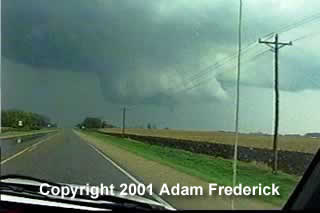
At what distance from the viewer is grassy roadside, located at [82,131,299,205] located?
8.78ft

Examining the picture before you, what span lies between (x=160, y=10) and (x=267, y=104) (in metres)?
0.71

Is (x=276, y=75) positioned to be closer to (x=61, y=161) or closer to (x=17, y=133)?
(x=61, y=161)

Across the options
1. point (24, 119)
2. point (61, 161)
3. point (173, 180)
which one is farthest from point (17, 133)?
point (173, 180)

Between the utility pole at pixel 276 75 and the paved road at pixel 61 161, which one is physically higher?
the utility pole at pixel 276 75

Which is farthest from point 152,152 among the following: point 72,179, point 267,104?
point 267,104

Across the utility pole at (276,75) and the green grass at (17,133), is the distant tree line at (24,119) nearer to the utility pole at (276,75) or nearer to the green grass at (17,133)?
the green grass at (17,133)

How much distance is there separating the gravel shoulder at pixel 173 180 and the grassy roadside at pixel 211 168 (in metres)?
0.04

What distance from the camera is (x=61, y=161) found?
293 centimetres

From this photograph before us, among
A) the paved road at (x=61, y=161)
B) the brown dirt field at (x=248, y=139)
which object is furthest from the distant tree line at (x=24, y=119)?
the brown dirt field at (x=248, y=139)

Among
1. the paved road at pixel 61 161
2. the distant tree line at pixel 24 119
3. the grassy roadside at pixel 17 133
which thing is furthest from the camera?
the paved road at pixel 61 161

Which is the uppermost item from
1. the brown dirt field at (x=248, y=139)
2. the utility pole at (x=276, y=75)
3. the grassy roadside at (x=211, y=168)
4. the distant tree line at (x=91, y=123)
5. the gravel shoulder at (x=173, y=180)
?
the utility pole at (x=276, y=75)

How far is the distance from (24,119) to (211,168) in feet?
3.17

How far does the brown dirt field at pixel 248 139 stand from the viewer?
2684 mm

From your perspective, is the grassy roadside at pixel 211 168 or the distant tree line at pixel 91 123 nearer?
the grassy roadside at pixel 211 168
